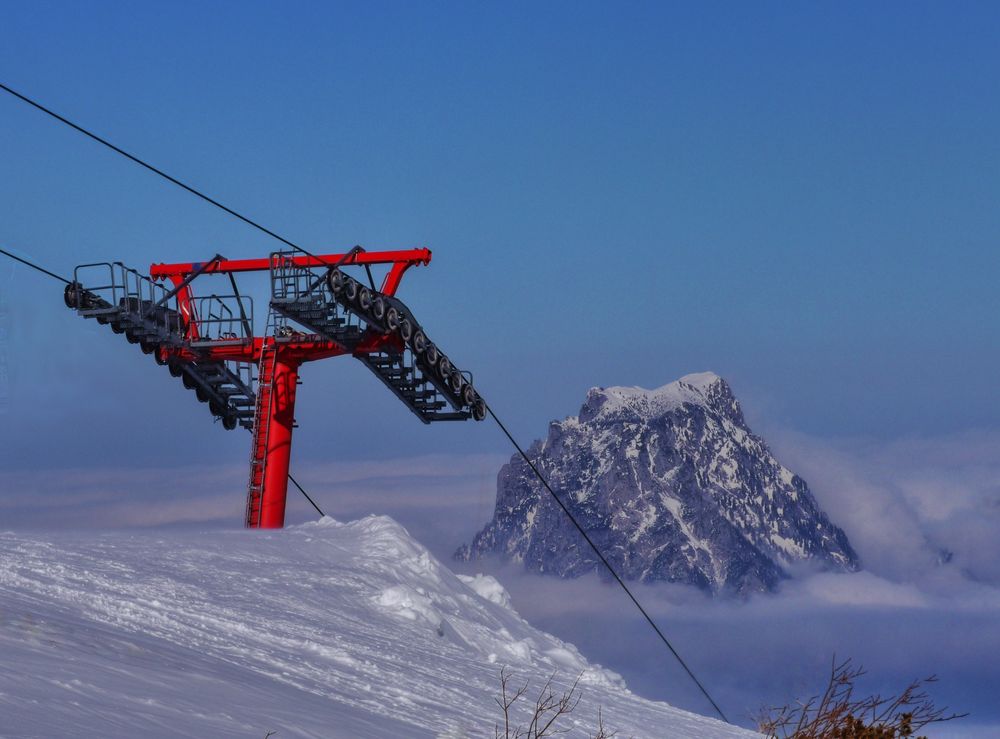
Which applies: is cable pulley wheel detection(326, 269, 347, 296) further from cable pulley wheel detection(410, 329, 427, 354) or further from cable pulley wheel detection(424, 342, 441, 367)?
cable pulley wheel detection(424, 342, 441, 367)

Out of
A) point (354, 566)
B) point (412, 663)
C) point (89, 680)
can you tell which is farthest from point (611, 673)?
point (89, 680)

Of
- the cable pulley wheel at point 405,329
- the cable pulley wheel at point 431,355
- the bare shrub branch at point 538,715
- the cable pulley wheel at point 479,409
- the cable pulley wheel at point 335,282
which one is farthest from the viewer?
the cable pulley wheel at point 479,409

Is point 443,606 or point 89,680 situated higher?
point 443,606

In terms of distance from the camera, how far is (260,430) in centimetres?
3080

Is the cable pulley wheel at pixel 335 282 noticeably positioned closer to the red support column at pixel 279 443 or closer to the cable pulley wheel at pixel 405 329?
the cable pulley wheel at pixel 405 329

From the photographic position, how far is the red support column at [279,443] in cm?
3039

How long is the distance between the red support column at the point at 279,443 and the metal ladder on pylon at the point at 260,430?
74 millimetres

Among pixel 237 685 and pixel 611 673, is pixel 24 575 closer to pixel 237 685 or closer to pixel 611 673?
pixel 237 685

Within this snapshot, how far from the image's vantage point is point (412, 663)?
51.9 feet

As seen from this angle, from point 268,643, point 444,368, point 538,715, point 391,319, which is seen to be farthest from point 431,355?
point 538,715

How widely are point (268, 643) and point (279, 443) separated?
16.1m

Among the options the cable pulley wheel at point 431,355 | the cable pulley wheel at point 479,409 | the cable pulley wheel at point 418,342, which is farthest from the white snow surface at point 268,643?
the cable pulley wheel at point 479,409

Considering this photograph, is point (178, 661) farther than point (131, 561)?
No

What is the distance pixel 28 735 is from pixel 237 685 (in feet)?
10.6
